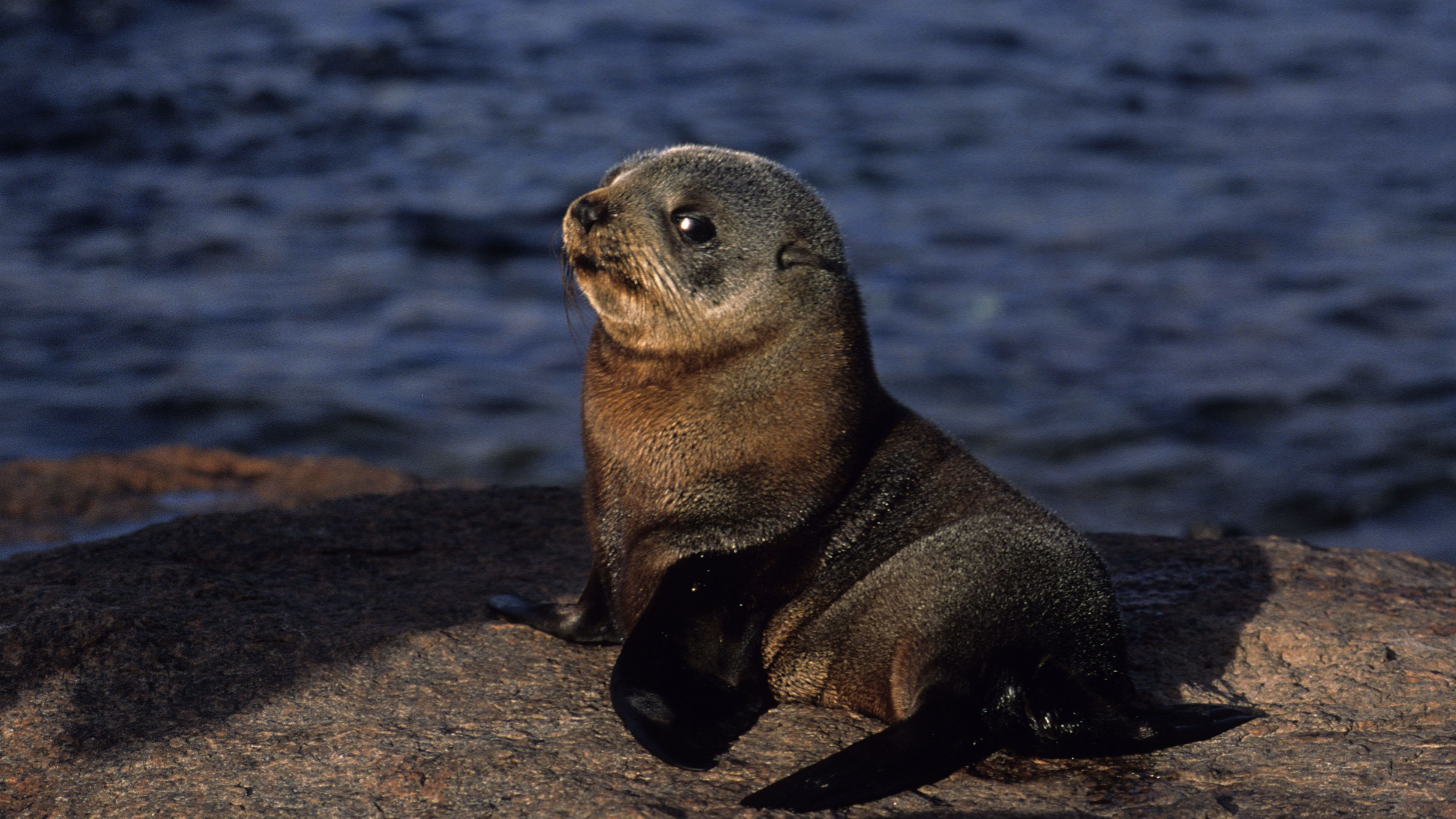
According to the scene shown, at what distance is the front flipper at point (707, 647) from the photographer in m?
4.02

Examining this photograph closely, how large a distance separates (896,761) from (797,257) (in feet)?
5.41

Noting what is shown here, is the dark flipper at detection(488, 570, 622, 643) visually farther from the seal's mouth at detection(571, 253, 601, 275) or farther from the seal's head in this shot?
the seal's mouth at detection(571, 253, 601, 275)

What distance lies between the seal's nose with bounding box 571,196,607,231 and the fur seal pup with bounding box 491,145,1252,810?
0.04 feet

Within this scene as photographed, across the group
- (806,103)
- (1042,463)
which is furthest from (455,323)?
(806,103)

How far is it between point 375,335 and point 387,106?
5887 mm

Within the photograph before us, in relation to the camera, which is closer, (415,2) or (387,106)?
(387,106)

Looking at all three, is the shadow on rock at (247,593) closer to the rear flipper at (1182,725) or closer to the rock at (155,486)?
the rock at (155,486)

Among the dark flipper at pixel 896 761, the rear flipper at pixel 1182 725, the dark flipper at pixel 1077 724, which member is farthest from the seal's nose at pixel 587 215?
the rear flipper at pixel 1182 725

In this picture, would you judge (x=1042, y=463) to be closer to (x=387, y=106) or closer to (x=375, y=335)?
(x=375, y=335)

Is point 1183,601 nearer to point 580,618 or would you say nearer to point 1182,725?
point 1182,725

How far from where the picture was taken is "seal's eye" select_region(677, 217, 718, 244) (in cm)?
452

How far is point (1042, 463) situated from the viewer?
10.3 metres

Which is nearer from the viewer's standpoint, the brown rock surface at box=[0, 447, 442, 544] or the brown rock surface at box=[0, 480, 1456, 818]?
the brown rock surface at box=[0, 480, 1456, 818]

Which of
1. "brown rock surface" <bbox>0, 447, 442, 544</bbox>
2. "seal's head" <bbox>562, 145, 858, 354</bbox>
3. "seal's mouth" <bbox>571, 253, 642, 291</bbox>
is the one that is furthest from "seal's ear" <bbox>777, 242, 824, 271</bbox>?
"brown rock surface" <bbox>0, 447, 442, 544</bbox>
